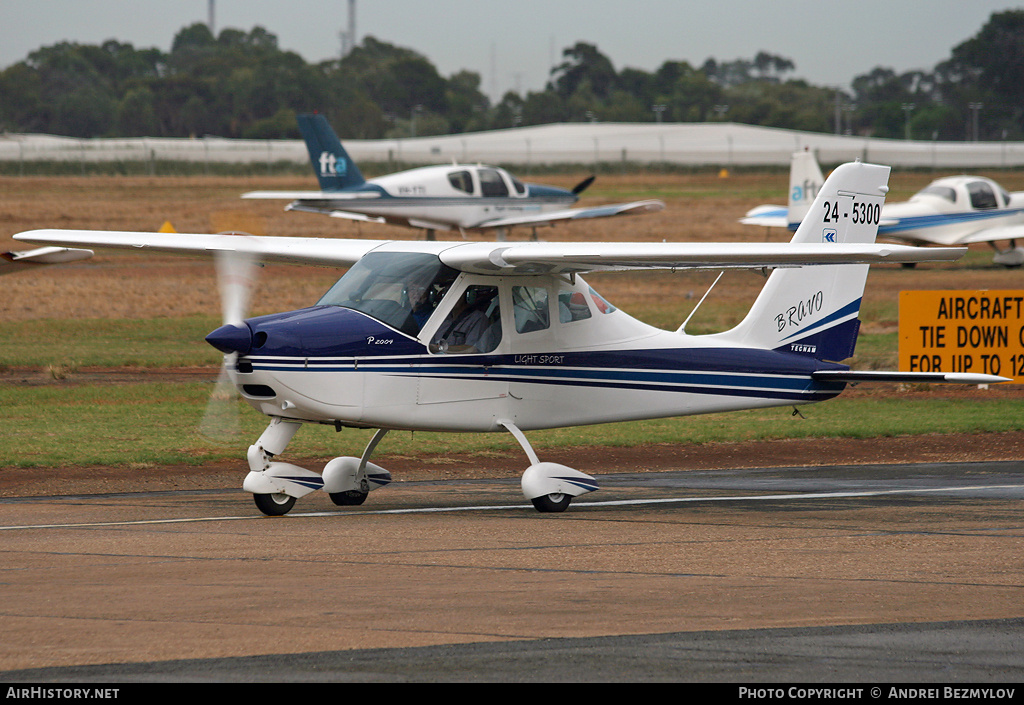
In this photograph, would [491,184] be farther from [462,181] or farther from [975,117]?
[975,117]

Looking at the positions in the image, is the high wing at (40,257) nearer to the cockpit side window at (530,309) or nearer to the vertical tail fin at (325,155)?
the cockpit side window at (530,309)

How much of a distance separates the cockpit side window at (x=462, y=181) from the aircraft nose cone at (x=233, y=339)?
95.5ft

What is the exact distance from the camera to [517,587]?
7973 millimetres

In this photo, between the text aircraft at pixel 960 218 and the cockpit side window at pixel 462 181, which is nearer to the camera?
the text aircraft at pixel 960 218

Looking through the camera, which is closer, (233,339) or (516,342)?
(233,339)

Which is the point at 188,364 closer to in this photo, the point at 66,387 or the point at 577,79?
the point at 66,387

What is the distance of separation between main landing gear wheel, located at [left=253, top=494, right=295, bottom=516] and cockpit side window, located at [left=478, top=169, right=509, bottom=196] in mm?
28764

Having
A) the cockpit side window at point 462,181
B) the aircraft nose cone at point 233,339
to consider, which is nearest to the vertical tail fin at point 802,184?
the cockpit side window at point 462,181

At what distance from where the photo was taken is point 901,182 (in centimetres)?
7844

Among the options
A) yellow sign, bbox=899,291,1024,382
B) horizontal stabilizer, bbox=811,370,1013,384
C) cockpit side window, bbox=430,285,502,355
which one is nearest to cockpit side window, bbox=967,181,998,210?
yellow sign, bbox=899,291,1024,382

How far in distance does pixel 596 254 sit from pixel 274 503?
3466 millimetres

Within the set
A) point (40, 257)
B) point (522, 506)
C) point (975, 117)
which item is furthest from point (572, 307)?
point (975, 117)

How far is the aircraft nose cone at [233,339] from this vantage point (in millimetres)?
9883
